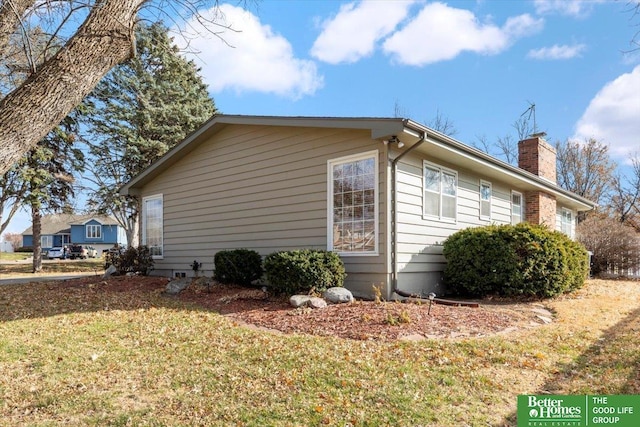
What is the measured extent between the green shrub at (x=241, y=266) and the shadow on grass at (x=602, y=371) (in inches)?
255

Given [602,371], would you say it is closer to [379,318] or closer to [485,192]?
[379,318]

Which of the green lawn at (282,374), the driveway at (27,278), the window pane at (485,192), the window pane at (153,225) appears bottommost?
the driveway at (27,278)

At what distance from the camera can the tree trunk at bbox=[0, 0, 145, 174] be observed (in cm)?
324

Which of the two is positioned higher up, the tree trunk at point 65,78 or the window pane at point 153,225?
the tree trunk at point 65,78

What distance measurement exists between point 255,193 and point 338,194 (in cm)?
261

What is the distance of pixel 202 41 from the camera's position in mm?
5145

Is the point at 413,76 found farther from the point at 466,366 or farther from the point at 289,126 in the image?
the point at 466,366

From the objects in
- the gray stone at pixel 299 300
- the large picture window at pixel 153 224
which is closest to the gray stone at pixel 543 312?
the gray stone at pixel 299 300

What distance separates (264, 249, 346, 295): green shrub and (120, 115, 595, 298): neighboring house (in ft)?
1.94

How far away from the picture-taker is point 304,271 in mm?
7422

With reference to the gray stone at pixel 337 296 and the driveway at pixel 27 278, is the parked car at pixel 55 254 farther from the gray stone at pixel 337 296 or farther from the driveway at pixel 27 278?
the gray stone at pixel 337 296

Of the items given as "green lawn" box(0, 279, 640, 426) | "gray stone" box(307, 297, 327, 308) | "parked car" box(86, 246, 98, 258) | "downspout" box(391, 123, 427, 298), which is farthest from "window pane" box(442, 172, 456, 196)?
"parked car" box(86, 246, 98, 258)

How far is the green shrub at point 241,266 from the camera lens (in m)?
9.41

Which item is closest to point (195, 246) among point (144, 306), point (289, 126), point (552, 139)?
point (144, 306)
